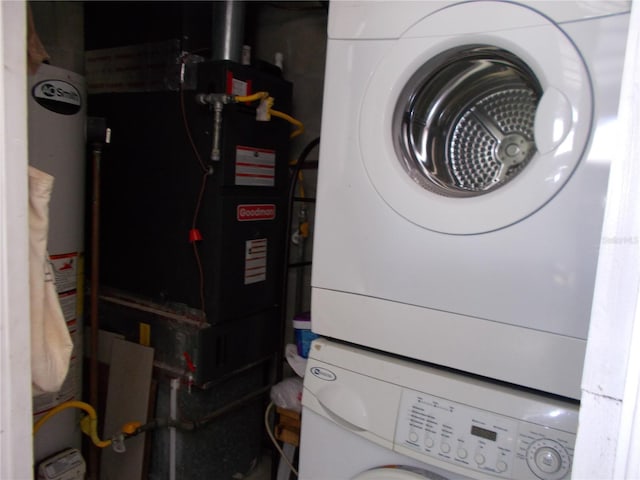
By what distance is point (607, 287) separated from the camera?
46 cm

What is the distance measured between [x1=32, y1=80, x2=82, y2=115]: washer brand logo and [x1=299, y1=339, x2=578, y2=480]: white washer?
116cm

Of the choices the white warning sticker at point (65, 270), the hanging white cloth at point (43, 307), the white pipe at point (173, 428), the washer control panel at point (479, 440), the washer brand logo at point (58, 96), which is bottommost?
the white pipe at point (173, 428)

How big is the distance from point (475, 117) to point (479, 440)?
733 mm

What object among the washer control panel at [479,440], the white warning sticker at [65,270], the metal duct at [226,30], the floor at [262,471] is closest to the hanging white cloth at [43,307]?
the washer control panel at [479,440]

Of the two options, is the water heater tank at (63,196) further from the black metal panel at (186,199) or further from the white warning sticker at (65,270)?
the black metal panel at (186,199)

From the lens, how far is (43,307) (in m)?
0.71

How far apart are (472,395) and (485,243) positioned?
30cm

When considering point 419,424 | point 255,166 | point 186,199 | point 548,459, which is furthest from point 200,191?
point 548,459

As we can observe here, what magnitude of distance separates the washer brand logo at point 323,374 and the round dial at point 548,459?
420mm

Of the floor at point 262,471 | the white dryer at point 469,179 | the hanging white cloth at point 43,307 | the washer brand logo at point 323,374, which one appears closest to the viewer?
the hanging white cloth at point 43,307

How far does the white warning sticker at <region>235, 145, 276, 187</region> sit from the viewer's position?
163cm

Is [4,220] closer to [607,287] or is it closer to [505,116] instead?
[607,287]

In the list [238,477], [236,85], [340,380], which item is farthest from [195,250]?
[238,477]

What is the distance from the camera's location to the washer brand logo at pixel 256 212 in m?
1.67
